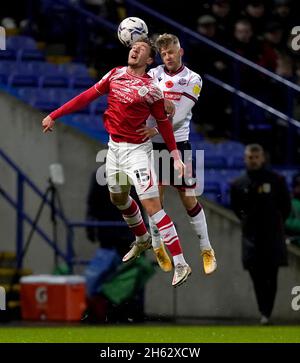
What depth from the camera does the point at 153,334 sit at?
1730 centimetres

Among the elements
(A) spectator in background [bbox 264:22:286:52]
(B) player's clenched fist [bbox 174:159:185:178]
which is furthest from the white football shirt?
(A) spectator in background [bbox 264:22:286:52]

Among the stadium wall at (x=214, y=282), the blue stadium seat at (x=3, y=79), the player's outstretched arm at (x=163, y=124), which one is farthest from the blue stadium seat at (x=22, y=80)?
the player's outstretched arm at (x=163, y=124)

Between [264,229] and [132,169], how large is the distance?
16.9ft

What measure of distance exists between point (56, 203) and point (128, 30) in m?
7.25

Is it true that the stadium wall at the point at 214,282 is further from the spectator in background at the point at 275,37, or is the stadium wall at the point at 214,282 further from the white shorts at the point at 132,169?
the white shorts at the point at 132,169

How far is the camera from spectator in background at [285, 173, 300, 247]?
67.8 ft

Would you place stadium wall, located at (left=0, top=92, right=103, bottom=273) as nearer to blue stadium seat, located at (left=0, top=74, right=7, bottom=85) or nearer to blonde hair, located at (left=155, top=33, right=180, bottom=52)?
blue stadium seat, located at (left=0, top=74, right=7, bottom=85)

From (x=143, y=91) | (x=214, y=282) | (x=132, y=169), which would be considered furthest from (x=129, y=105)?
(x=214, y=282)

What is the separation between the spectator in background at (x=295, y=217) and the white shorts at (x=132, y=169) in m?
6.04

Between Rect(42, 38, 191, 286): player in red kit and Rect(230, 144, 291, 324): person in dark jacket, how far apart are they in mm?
4407

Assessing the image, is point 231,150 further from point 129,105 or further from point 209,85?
point 129,105

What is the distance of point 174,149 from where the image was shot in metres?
14.5

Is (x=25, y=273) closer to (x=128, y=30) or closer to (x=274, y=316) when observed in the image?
(x=274, y=316)
